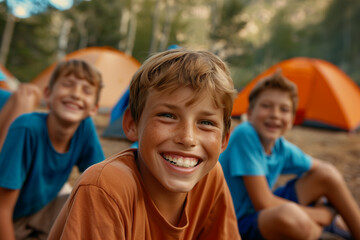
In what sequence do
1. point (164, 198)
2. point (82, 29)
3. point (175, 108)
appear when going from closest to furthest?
1. point (175, 108)
2. point (164, 198)
3. point (82, 29)

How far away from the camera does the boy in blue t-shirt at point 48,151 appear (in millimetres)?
1378

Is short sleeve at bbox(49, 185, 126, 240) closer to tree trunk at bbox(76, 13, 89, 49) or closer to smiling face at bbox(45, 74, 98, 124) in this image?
smiling face at bbox(45, 74, 98, 124)

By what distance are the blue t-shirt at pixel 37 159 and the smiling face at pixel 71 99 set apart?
7 cm

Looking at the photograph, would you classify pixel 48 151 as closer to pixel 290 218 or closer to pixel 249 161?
pixel 249 161

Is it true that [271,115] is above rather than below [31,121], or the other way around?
above

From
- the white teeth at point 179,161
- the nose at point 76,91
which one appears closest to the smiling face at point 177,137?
the white teeth at point 179,161

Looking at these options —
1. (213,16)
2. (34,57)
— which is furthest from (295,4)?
(34,57)

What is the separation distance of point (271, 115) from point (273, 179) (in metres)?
0.46

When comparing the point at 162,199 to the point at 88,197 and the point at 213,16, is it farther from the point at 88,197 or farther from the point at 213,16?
the point at 213,16

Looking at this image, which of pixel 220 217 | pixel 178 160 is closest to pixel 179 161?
pixel 178 160

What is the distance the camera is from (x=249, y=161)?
174 centimetres

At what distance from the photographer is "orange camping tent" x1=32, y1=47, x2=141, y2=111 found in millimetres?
6793

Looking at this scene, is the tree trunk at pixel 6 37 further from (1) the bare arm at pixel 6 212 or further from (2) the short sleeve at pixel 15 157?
(1) the bare arm at pixel 6 212

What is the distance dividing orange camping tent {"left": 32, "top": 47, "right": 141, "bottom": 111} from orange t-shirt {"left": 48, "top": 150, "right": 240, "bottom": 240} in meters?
5.82
